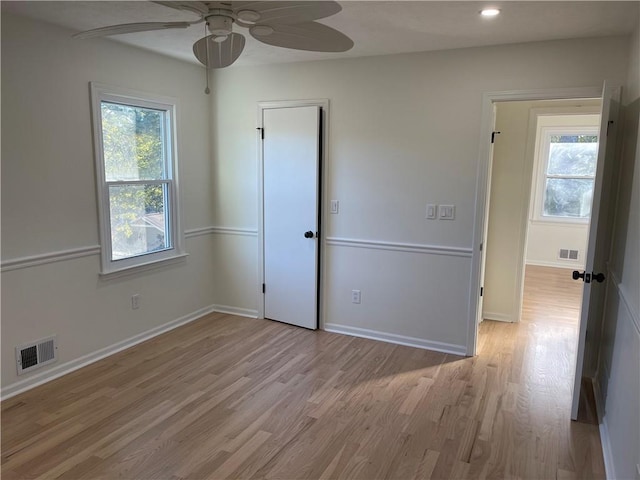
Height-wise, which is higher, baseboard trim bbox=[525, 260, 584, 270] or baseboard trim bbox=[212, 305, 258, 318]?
baseboard trim bbox=[525, 260, 584, 270]

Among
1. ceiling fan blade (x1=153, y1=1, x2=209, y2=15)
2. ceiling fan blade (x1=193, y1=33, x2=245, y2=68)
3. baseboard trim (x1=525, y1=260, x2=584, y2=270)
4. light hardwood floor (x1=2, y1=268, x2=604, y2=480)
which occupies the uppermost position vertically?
ceiling fan blade (x1=153, y1=1, x2=209, y2=15)

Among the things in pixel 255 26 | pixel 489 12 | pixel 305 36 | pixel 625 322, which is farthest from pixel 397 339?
pixel 255 26

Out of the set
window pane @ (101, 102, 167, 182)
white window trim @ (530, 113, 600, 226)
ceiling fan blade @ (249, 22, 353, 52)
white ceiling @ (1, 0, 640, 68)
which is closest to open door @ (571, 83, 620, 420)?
white ceiling @ (1, 0, 640, 68)

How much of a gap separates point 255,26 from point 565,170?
638cm

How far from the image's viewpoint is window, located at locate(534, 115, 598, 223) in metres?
6.78

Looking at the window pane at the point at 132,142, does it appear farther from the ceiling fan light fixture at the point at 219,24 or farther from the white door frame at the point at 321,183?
the ceiling fan light fixture at the point at 219,24

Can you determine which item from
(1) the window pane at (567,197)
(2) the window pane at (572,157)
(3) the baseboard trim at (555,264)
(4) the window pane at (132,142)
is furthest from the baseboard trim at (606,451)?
(2) the window pane at (572,157)

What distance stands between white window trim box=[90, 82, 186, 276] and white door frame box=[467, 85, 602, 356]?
2.55 metres

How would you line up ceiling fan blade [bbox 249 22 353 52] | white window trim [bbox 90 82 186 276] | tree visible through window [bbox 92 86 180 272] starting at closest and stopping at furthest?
ceiling fan blade [bbox 249 22 353 52] < white window trim [bbox 90 82 186 276] < tree visible through window [bbox 92 86 180 272]

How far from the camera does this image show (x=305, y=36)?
2.09 meters

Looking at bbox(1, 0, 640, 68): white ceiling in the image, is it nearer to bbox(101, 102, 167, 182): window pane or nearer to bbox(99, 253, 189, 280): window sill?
bbox(101, 102, 167, 182): window pane

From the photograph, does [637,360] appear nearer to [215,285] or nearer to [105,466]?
[105,466]

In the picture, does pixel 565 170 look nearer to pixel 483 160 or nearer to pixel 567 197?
pixel 567 197

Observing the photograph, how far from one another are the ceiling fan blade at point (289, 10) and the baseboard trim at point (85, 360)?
2694 mm
